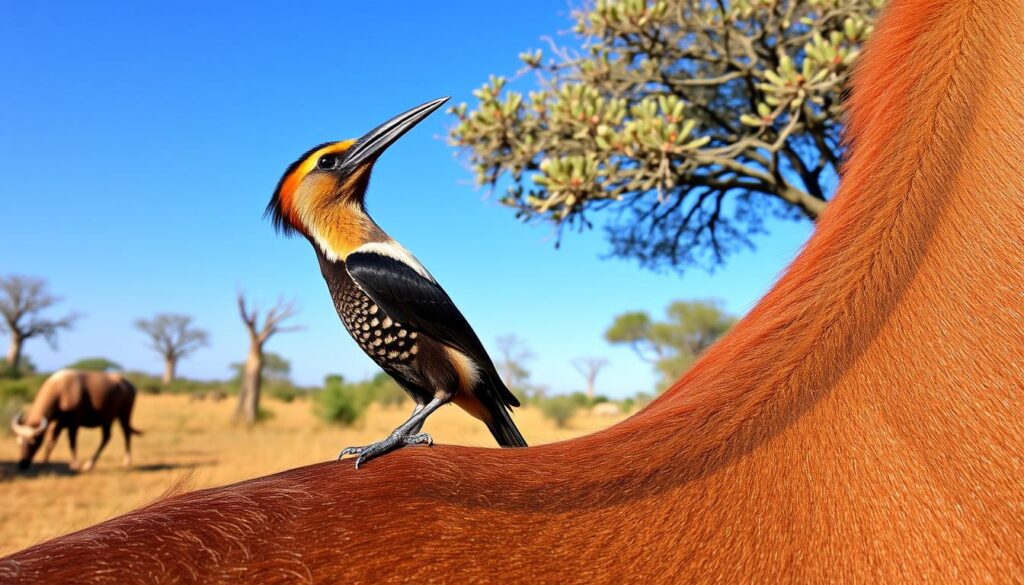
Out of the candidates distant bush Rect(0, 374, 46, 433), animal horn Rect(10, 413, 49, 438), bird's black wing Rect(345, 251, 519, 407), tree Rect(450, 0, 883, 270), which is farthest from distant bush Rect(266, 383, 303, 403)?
bird's black wing Rect(345, 251, 519, 407)

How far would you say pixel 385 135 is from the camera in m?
1.17

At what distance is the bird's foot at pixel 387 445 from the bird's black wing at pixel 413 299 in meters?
0.21

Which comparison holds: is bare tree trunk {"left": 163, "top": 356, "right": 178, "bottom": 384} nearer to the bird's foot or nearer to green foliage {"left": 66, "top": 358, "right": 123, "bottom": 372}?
green foliage {"left": 66, "top": 358, "right": 123, "bottom": 372}

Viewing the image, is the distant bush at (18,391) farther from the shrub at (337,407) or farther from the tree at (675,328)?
the tree at (675,328)

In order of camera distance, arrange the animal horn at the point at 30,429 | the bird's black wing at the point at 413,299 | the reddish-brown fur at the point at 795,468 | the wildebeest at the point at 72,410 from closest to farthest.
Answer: the reddish-brown fur at the point at 795,468 → the bird's black wing at the point at 413,299 → the animal horn at the point at 30,429 → the wildebeest at the point at 72,410

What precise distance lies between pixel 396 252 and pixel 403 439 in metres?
0.35

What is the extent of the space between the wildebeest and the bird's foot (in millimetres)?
12920

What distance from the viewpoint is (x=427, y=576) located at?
712mm

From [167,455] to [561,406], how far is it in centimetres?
1380

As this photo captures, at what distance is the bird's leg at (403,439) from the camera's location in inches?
39.6

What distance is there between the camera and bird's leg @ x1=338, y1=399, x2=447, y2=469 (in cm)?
101

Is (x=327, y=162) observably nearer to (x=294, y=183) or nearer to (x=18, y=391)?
(x=294, y=183)

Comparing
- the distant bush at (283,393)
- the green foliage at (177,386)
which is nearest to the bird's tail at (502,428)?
the distant bush at (283,393)

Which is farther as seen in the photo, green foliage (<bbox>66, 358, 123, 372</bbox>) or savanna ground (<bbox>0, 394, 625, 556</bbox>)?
green foliage (<bbox>66, 358, 123, 372</bbox>)
